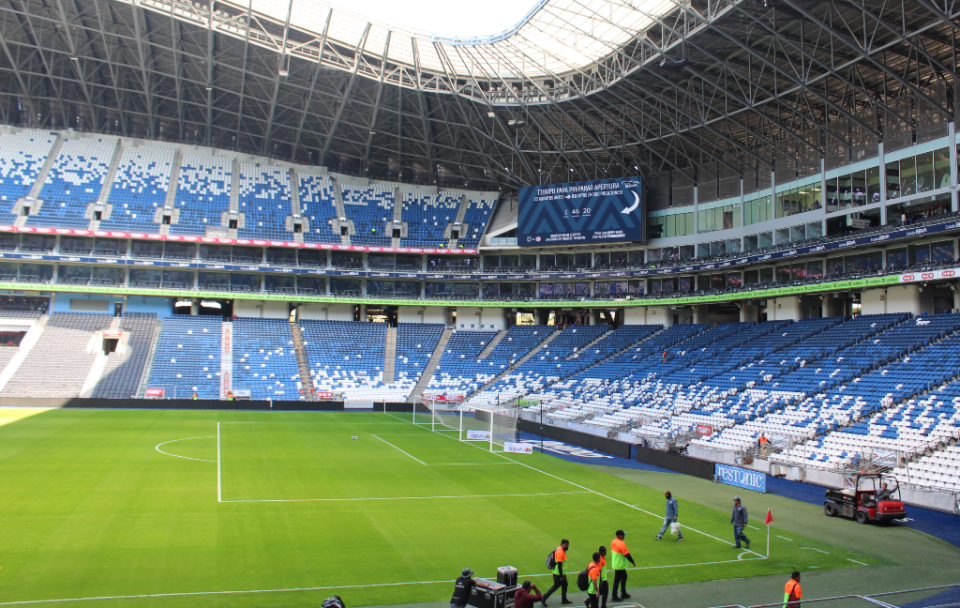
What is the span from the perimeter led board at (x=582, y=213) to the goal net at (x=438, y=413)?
58.7ft

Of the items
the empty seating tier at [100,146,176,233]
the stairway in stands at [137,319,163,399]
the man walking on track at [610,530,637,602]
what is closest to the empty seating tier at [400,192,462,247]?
the empty seating tier at [100,146,176,233]

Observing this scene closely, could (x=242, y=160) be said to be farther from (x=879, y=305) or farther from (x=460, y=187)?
(x=879, y=305)

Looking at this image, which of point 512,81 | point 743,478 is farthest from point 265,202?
point 743,478

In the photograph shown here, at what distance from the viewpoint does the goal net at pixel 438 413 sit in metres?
49.5

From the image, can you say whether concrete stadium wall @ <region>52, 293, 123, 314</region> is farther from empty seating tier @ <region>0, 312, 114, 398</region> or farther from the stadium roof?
the stadium roof

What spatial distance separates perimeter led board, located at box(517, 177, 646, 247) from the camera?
62.0 meters

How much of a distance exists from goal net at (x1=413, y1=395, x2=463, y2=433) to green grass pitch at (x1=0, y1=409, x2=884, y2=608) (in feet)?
40.4

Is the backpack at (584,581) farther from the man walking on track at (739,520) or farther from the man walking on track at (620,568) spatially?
the man walking on track at (739,520)

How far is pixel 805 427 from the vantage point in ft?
114

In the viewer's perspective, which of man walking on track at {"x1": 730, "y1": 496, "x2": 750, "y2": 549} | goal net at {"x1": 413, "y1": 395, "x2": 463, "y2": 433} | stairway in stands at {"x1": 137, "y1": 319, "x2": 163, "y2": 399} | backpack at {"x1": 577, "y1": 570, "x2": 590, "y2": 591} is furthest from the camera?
stairway in stands at {"x1": 137, "y1": 319, "x2": 163, "y2": 399}

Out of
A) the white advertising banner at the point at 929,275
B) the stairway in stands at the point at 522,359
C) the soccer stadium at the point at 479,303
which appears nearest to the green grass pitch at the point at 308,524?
the soccer stadium at the point at 479,303

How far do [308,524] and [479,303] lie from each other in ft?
172

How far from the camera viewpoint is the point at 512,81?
5666 cm

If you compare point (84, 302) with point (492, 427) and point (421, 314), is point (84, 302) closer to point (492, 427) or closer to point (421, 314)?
point (421, 314)
